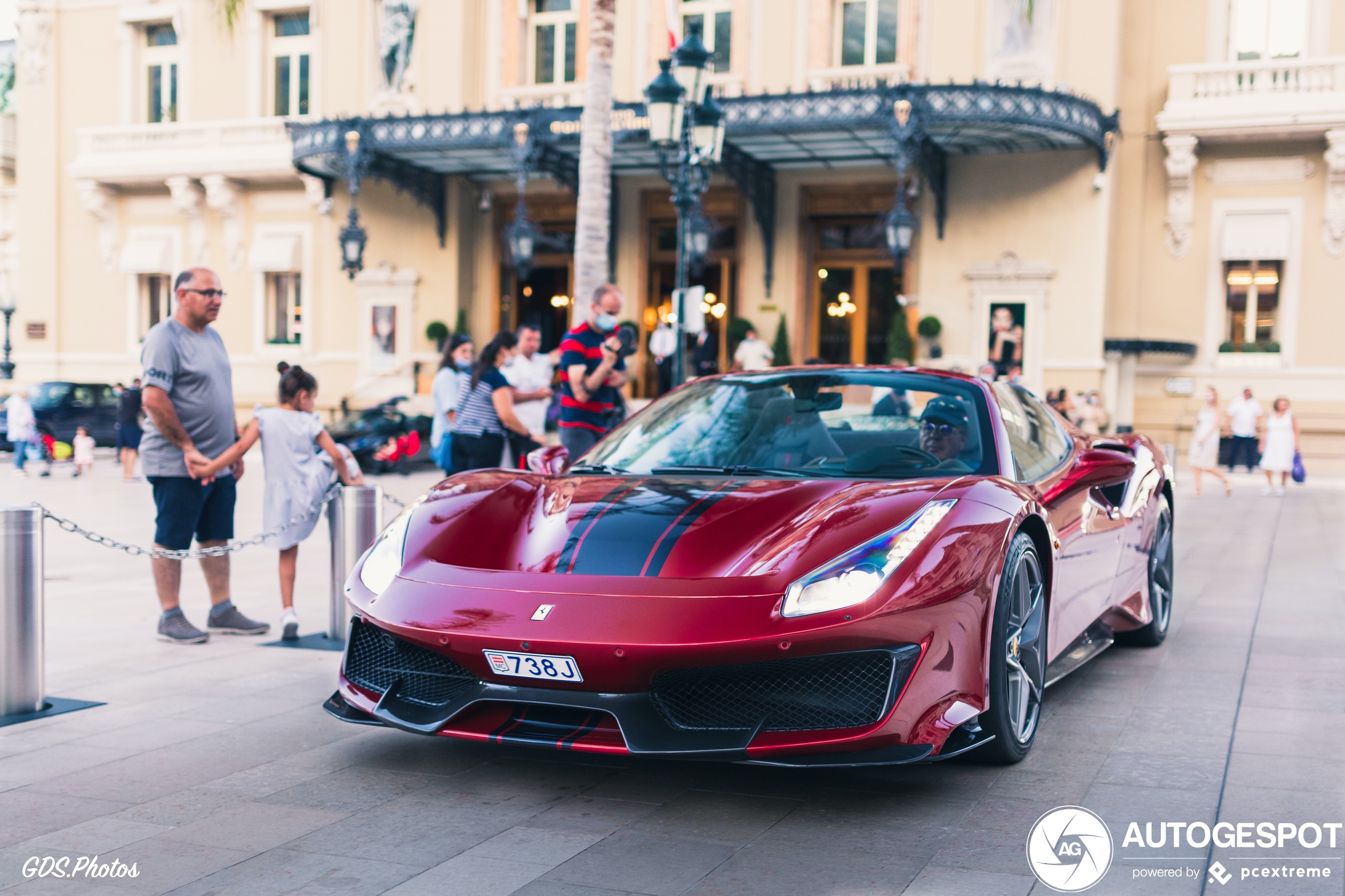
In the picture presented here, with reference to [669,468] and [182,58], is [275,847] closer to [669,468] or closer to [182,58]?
[669,468]

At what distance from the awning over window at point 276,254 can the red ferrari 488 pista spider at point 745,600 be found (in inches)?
964

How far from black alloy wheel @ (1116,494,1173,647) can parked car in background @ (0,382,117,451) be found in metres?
20.3

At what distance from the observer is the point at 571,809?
3662mm

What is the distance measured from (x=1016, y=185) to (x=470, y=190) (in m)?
11.2

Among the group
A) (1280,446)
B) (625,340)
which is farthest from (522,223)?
(625,340)

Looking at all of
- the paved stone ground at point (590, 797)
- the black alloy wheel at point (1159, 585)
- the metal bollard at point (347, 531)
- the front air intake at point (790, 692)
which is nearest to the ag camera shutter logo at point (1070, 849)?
the paved stone ground at point (590, 797)

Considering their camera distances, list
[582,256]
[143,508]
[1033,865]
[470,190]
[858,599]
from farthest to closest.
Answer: [470,190] < [143,508] < [582,256] < [858,599] < [1033,865]

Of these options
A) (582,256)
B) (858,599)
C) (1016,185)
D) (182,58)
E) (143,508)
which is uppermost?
(182,58)

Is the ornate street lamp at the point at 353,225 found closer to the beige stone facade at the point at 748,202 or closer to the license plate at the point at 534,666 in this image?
the beige stone facade at the point at 748,202

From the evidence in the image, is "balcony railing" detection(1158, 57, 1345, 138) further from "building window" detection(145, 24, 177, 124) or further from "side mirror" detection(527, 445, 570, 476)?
"building window" detection(145, 24, 177, 124)

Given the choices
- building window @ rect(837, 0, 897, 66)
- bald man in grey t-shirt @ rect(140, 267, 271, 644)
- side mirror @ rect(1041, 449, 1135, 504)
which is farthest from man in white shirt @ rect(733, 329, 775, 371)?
side mirror @ rect(1041, 449, 1135, 504)

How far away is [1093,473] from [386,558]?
3.01 meters

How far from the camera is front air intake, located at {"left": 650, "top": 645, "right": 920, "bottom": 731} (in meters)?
3.48

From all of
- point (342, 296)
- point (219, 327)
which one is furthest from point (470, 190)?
point (219, 327)
